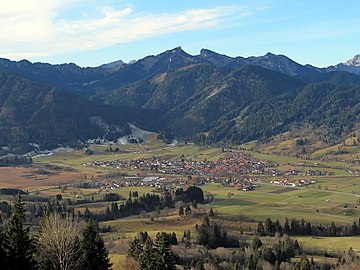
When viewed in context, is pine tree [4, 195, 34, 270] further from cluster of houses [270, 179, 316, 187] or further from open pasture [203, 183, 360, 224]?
cluster of houses [270, 179, 316, 187]

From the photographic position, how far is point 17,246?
3062 centimetres

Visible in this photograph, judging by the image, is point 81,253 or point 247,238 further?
point 247,238

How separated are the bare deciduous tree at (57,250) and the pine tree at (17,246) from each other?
2332mm

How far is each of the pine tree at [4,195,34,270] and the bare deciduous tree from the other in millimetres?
2332

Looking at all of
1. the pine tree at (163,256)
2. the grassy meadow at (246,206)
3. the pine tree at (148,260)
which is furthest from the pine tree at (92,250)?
the grassy meadow at (246,206)

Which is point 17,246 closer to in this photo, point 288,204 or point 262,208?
point 262,208

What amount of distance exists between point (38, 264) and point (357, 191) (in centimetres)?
14981

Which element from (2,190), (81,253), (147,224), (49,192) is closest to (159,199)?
(147,224)

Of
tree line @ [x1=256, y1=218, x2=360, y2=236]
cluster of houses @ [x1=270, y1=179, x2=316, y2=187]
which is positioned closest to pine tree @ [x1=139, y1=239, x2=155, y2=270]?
tree line @ [x1=256, y1=218, x2=360, y2=236]

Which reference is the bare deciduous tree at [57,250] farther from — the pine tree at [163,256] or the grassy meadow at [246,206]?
the grassy meadow at [246,206]

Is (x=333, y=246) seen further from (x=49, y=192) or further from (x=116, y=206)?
(x=49, y=192)

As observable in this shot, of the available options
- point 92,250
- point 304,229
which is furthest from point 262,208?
point 92,250

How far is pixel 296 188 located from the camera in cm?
17975

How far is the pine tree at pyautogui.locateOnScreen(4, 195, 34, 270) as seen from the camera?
30.2 m
